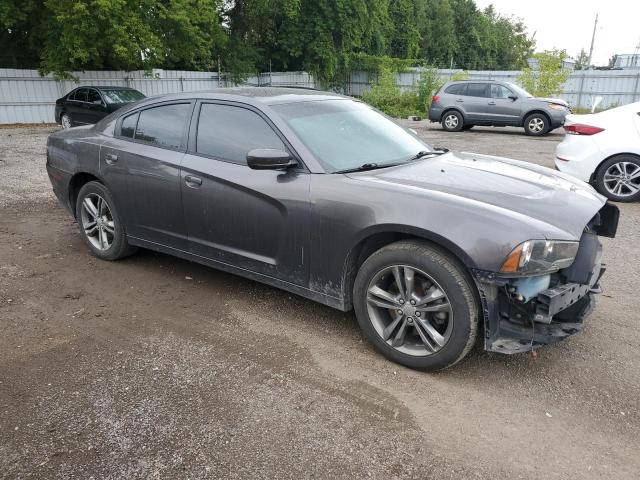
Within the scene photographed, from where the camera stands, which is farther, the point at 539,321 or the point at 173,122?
the point at 173,122

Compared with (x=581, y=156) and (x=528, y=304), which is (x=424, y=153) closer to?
(x=528, y=304)

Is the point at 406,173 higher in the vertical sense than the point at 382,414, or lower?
higher

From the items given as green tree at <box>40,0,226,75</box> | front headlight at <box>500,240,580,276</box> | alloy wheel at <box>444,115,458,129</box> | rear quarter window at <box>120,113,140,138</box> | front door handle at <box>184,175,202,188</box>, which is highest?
green tree at <box>40,0,226,75</box>

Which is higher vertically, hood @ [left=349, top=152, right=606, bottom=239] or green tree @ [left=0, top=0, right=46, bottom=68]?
green tree @ [left=0, top=0, right=46, bottom=68]

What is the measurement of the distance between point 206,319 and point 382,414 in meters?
1.65

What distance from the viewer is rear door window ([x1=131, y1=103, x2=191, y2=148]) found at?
14.1ft

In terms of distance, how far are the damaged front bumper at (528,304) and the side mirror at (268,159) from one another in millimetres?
→ 1436

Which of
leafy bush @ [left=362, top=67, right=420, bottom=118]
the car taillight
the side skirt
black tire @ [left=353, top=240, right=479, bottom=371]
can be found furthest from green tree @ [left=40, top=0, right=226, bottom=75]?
black tire @ [left=353, top=240, right=479, bottom=371]

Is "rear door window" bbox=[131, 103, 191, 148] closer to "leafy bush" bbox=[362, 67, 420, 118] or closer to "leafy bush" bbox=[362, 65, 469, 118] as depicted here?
"leafy bush" bbox=[362, 65, 469, 118]

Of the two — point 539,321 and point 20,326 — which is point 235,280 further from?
point 539,321

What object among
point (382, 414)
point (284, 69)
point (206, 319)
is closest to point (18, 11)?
point (284, 69)

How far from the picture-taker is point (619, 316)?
13.0ft

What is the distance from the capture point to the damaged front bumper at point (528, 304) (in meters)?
2.87

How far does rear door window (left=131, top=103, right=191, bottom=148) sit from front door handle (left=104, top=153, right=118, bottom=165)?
0.84 ft
